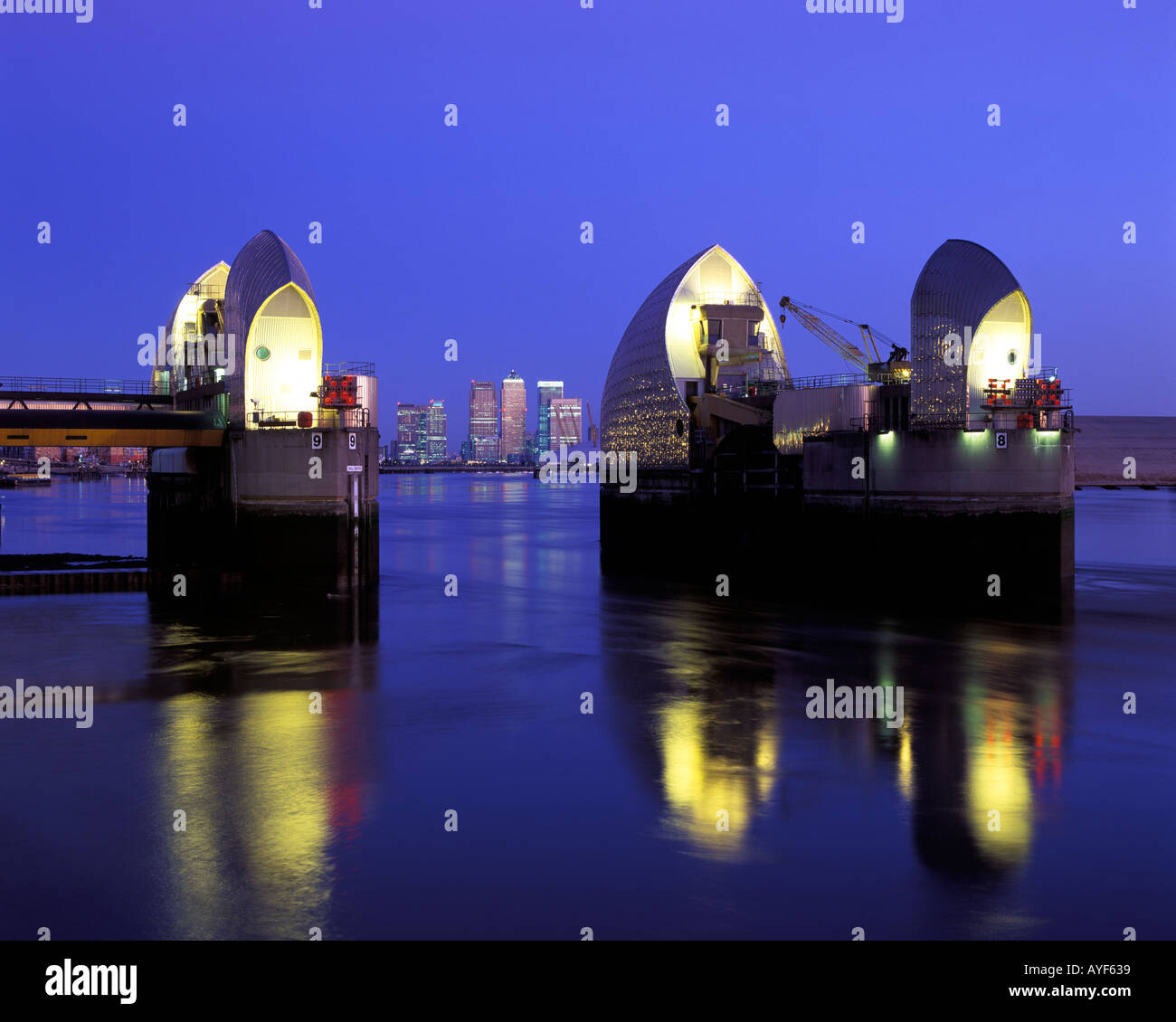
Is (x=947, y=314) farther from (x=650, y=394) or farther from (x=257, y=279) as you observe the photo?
(x=257, y=279)

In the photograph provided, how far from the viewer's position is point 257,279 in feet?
140

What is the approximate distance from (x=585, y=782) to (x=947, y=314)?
28369 mm

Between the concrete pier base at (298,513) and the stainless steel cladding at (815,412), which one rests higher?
the stainless steel cladding at (815,412)

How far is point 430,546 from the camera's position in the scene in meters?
69.6

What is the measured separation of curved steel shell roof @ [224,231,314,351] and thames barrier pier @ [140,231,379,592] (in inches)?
1.9

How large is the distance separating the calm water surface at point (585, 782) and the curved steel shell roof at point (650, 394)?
22.5 metres

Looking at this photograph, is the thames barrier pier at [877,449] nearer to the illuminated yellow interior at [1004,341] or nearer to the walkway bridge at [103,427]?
the illuminated yellow interior at [1004,341]

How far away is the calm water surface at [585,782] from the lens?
12000 millimetres
